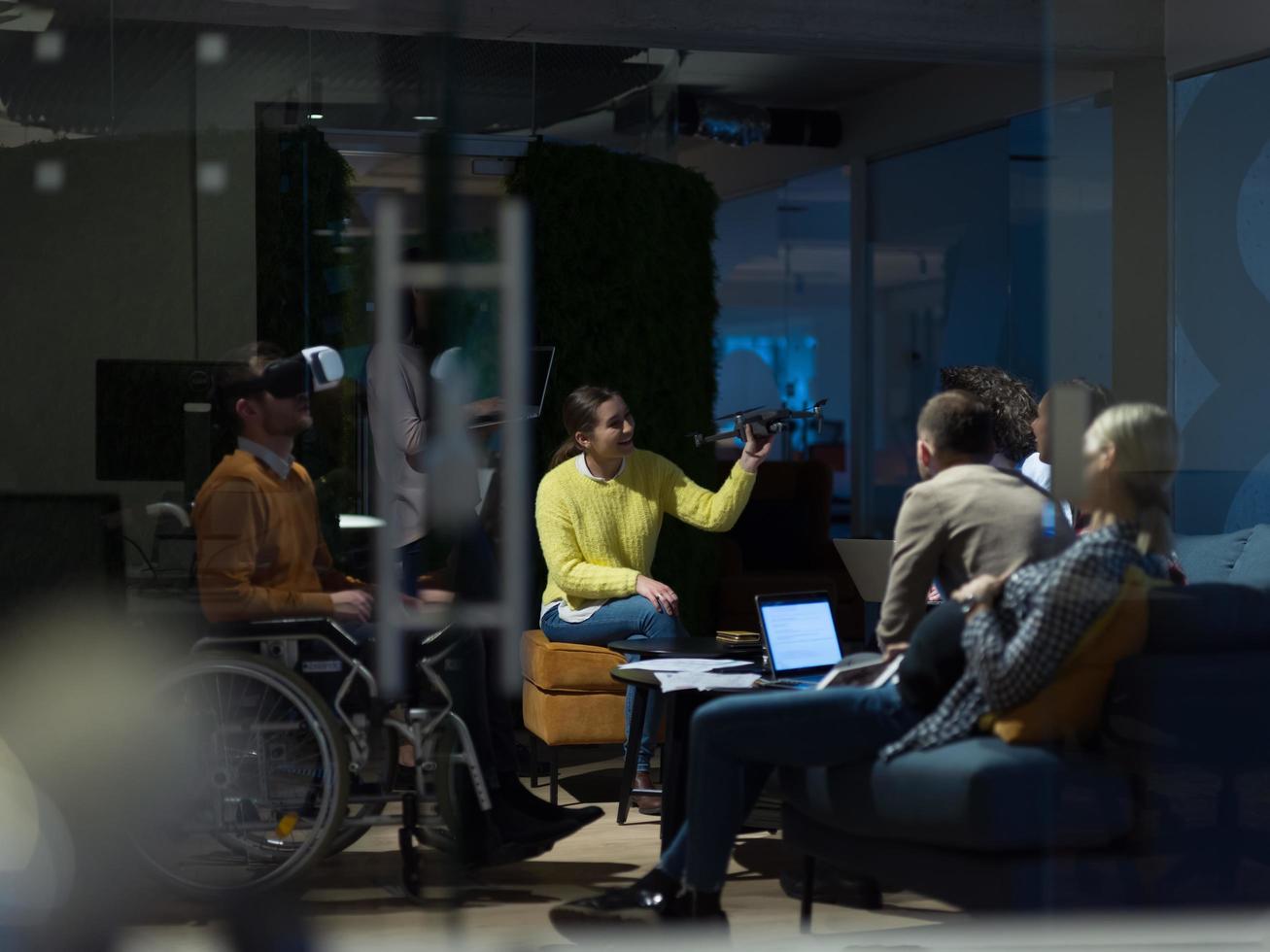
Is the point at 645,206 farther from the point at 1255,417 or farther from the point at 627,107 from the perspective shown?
the point at 1255,417

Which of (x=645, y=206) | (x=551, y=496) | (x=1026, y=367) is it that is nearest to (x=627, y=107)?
(x=645, y=206)

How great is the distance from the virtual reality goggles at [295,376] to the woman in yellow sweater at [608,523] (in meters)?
1.66

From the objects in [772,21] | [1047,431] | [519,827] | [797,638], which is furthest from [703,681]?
[772,21]

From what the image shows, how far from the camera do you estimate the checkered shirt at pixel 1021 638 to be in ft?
10.9

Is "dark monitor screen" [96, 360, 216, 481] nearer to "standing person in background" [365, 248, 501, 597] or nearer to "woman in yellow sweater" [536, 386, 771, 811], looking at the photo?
"standing person in background" [365, 248, 501, 597]

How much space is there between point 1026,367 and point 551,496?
1785mm

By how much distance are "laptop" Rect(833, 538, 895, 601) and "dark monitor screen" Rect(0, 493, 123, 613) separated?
1.66 meters

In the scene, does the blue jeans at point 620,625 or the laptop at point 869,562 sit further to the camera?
the blue jeans at point 620,625

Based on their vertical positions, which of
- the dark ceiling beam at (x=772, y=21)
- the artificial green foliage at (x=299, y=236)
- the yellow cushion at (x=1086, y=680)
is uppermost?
the dark ceiling beam at (x=772, y=21)

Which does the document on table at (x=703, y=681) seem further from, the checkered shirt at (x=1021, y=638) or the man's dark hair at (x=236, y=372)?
the man's dark hair at (x=236, y=372)

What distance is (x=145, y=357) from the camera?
3.43 m

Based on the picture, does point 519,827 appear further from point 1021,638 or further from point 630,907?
point 1021,638

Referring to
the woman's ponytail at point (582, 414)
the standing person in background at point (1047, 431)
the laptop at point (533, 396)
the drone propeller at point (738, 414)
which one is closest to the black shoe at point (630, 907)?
the laptop at point (533, 396)

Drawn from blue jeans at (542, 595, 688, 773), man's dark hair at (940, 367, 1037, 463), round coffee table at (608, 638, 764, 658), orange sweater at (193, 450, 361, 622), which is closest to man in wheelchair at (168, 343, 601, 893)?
orange sweater at (193, 450, 361, 622)
